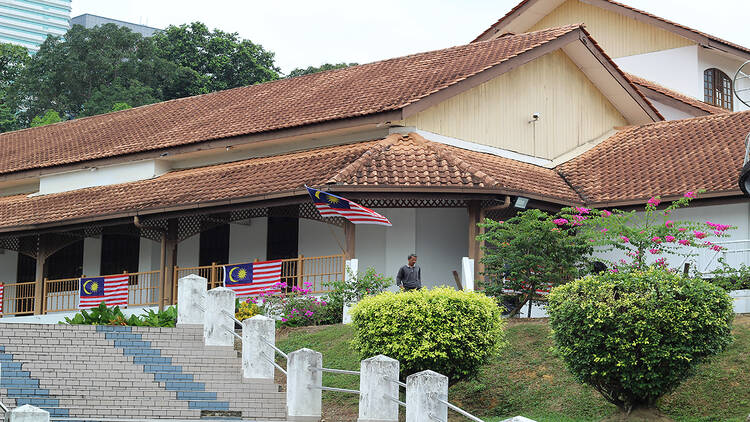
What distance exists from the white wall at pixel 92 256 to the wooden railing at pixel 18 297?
1.33m

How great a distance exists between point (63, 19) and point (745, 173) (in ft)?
606

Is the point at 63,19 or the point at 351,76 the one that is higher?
the point at 63,19

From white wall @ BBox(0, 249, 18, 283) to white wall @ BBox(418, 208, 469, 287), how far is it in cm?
1268

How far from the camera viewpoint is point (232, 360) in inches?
661

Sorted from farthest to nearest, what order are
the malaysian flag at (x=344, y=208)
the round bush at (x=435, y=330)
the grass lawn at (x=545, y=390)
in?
the malaysian flag at (x=344, y=208), the round bush at (x=435, y=330), the grass lawn at (x=545, y=390)

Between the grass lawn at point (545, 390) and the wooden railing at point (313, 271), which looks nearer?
the grass lawn at point (545, 390)

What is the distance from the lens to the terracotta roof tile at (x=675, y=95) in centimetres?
2974

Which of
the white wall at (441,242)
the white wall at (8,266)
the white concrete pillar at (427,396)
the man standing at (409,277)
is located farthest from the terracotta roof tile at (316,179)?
the white concrete pillar at (427,396)

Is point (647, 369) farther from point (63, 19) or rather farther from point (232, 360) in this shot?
point (63, 19)

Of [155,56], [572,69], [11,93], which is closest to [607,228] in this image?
[572,69]

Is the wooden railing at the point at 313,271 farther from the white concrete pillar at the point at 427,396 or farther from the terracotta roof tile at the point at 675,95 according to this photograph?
the terracotta roof tile at the point at 675,95

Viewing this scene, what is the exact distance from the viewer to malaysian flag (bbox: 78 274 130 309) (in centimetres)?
2558

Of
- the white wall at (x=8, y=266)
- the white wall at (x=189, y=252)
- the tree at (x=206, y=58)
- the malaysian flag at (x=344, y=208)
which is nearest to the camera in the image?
the malaysian flag at (x=344, y=208)

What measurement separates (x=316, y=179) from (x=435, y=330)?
7.44m
